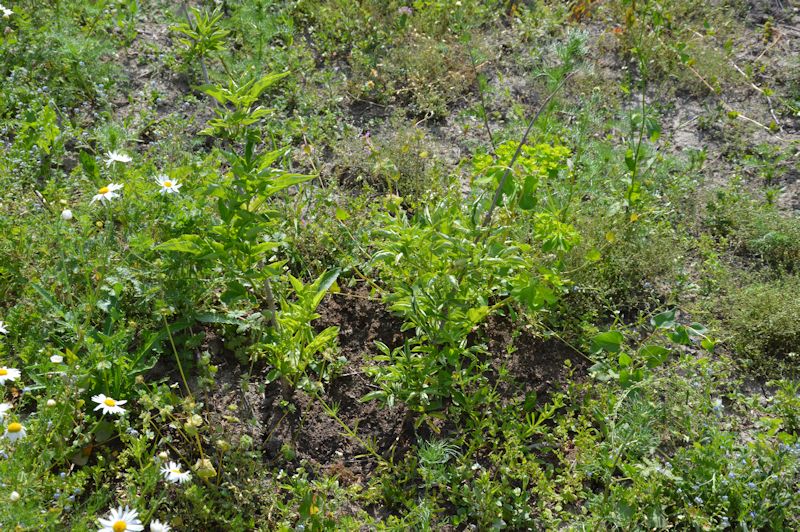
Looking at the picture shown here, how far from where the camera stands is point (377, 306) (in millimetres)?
3486


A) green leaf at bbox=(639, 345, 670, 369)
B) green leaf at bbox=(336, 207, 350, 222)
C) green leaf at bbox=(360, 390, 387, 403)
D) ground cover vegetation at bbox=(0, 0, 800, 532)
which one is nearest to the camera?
ground cover vegetation at bbox=(0, 0, 800, 532)

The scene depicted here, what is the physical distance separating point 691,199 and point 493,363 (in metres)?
1.71

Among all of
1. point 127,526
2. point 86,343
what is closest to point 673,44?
point 86,343

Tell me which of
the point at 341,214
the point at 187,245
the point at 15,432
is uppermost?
the point at 187,245

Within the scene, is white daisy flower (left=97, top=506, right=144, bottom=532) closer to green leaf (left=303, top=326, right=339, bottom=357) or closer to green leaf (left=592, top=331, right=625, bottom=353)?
green leaf (left=303, top=326, right=339, bottom=357)

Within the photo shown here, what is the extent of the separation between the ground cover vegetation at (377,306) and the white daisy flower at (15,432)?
0.07 m

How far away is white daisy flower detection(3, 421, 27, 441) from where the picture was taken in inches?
94.7

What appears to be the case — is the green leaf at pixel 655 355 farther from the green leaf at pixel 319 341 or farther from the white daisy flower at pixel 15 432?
the white daisy flower at pixel 15 432

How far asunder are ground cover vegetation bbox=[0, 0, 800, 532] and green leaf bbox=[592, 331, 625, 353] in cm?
2

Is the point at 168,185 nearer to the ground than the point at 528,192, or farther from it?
farther from it

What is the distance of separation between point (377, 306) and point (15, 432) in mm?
1641

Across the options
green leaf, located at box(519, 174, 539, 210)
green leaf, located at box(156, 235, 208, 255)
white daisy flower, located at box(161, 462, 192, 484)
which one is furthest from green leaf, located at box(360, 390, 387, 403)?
green leaf, located at box(519, 174, 539, 210)

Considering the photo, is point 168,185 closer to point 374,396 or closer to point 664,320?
point 374,396

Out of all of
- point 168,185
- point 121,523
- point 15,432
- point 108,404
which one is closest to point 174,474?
point 121,523
